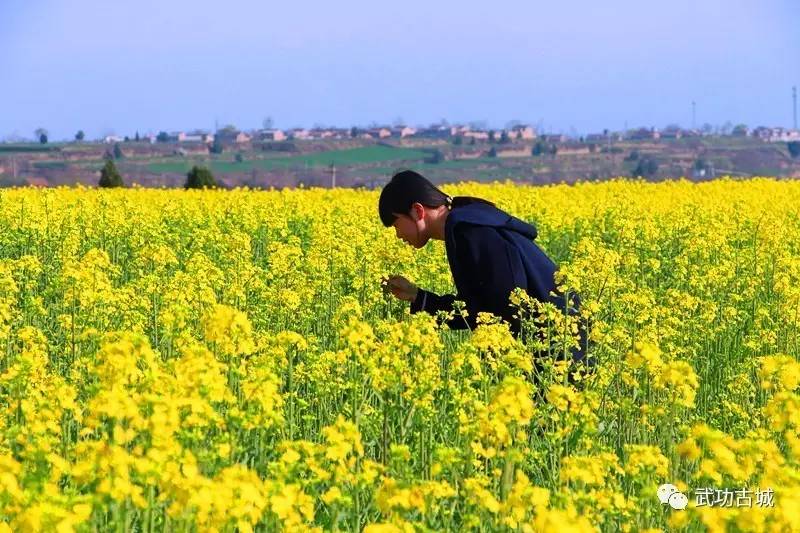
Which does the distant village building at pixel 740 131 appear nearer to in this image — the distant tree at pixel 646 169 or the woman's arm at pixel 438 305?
the distant tree at pixel 646 169

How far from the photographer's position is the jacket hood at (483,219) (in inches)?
296

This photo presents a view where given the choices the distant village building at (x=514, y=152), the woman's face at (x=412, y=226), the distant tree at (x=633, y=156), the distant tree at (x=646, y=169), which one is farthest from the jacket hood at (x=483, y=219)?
the distant village building at (x=514, y=152)

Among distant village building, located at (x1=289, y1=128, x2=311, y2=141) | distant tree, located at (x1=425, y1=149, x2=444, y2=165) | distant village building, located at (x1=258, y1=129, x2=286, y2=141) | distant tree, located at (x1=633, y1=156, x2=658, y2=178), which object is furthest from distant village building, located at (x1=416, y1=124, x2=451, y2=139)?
distant tree, located at (x1=633, y1=156, x2=658, y2=178)

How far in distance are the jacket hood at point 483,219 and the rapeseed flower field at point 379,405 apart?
428 mm

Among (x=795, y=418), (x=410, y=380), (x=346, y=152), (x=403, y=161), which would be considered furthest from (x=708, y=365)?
(x=346, y=152)

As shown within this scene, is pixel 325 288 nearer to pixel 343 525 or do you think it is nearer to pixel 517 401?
pixel 343 525

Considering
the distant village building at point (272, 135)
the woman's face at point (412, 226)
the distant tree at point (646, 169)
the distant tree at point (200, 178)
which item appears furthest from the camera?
the distant village building at point (272, 135)

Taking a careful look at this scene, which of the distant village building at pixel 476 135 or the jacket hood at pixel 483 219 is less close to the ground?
the distant village building at pixel 476 135

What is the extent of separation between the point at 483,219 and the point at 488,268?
0.92 feet

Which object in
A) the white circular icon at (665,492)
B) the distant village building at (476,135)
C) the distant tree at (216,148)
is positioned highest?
the distant village building at (476,135)

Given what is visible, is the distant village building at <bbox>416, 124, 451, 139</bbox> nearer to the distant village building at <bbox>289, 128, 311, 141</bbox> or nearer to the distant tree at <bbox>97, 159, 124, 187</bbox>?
the distant village building at <bbox>289, 128, 311, 141</bbox>

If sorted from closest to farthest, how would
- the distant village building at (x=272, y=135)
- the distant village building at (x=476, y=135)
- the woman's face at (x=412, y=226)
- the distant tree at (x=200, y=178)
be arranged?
the woman's face at (x=412, y=226) → the distant tree at (x=200, y=178) → the distant village building at (x=476, y=135) → the distant village building at (x=272, y=135)

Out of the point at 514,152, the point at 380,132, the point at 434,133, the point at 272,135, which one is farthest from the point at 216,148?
the point at 272,135

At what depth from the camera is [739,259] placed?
1267 cm
